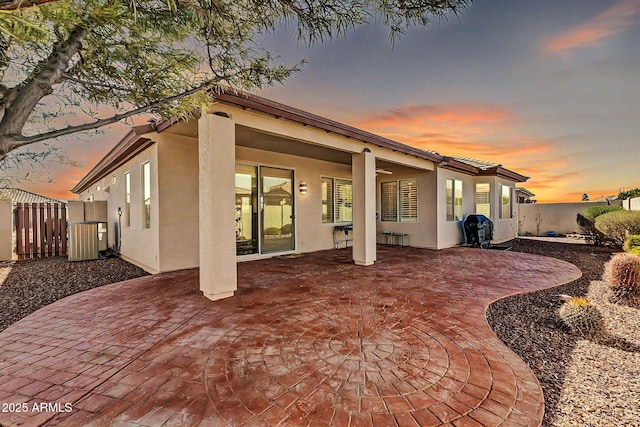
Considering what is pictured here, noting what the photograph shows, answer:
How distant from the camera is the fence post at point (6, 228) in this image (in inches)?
319

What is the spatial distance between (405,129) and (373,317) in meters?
9.30

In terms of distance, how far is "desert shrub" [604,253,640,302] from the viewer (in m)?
4.54

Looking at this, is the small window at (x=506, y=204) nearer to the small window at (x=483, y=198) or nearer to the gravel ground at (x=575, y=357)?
the small window at (x=483, y=198)

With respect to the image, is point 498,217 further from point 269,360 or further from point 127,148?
point 127,148

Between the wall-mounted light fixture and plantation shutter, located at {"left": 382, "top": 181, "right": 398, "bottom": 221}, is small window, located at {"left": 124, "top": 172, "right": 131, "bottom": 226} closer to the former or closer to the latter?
the wall-mounted light fixture

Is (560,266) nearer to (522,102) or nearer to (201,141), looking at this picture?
(522,102)

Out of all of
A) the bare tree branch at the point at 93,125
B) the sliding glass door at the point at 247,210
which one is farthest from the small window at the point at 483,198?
the bare tree branch at the point at 93,125

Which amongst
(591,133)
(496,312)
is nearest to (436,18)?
(496,312)

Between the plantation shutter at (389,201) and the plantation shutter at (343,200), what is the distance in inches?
65.4

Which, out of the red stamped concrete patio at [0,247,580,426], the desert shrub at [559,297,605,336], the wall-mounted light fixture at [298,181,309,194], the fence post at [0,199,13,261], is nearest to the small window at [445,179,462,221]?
the wall-mounted light fixture at [298,181,309,194]

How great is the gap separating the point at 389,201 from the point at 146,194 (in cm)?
826

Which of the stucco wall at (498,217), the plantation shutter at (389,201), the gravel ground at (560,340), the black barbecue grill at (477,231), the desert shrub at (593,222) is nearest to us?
the gravel ground at (560,340)

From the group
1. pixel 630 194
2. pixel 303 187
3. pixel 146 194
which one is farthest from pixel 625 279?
pixel 630 194

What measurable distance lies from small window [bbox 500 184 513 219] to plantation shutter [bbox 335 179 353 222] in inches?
298
